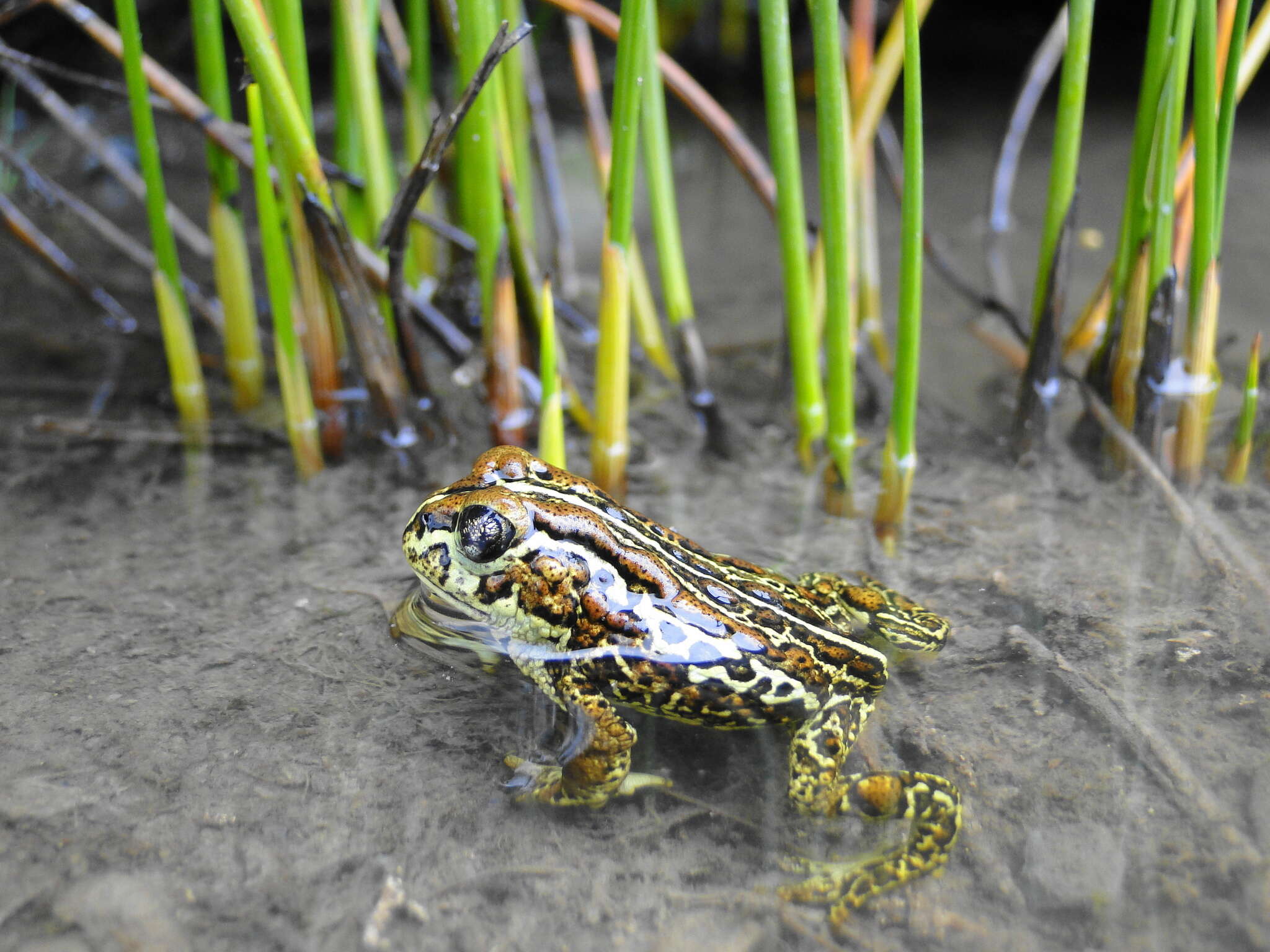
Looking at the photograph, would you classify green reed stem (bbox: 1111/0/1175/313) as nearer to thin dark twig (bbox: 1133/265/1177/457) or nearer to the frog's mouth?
thin dark twig (bbox: 1133/265/1177/457)

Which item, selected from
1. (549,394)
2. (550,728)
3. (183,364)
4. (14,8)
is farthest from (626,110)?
(14,8)

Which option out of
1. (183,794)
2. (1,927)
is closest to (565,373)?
(183,794)

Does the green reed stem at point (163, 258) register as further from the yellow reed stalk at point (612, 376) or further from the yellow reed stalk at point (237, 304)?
the yellow reed stalk at point (612, 376)

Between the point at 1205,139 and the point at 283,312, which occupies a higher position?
the point at 1205,139

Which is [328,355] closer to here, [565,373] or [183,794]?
[565,373]

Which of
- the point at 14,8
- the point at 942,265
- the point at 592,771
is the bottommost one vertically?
the point at 592,771

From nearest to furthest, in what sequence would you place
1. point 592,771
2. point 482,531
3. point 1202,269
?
point 592,771 < point 482,531 < point 1202,269

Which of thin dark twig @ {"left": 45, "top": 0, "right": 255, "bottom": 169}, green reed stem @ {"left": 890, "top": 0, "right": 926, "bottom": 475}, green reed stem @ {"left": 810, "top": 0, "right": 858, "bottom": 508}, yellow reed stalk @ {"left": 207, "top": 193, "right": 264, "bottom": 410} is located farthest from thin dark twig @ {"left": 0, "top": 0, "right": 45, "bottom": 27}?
green reed stem @ {"left": 890, "top": 0, "right": 926, "bottom": 475}

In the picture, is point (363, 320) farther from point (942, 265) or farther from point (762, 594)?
point (942, 265)
